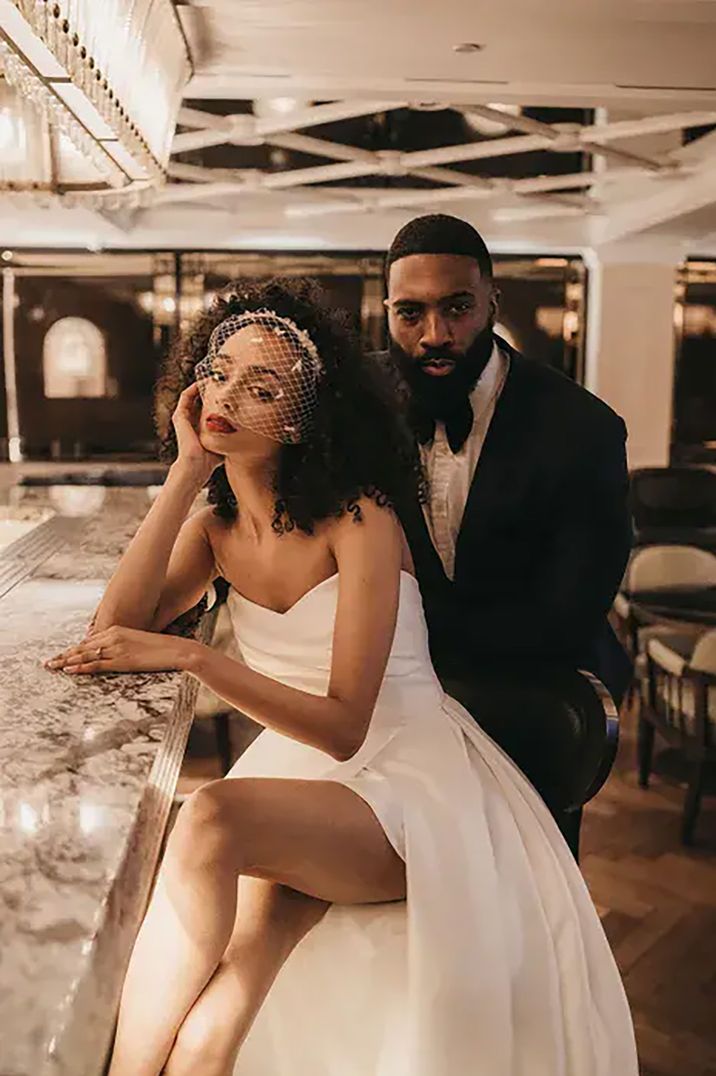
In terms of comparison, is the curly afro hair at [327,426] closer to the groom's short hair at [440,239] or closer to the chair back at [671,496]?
the groom's short hair at [440,239]

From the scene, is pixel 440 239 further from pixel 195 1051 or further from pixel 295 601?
pixel 195 1051

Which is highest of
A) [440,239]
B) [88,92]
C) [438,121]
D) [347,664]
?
[438,121]

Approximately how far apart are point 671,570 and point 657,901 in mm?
2295

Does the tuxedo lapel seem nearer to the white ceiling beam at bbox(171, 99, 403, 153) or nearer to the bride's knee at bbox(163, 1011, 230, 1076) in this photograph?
the bride's knee at bbox(163, 1011, 230, 1076)

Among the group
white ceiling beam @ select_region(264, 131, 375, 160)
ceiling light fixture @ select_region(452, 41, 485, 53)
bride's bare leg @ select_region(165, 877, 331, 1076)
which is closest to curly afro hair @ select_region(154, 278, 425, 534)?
bride's bare leg @ select_region(165, 877, 331, 1076)

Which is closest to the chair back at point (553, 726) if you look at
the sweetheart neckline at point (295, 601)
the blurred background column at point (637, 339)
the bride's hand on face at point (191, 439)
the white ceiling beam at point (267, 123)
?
the sweetheart neckline at point (295, 601)

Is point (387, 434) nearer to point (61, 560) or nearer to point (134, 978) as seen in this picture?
point (61, 560)

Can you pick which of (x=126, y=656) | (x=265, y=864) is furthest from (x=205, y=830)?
(x=126, y=656)

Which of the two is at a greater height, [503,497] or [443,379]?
[443,379]

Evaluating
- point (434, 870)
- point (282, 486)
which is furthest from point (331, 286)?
point (434, 870)

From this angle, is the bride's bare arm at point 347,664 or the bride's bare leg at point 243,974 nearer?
the bride's bare leg at point 243,974

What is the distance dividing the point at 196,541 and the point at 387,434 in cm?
43

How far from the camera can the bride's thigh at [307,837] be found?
1485 mm

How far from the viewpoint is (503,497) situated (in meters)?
2.24
